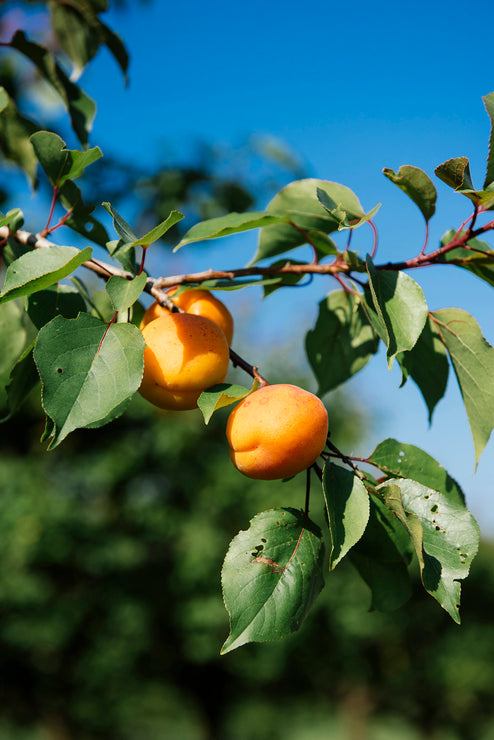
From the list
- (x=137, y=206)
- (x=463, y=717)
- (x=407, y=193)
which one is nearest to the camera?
(x=407, y=193)

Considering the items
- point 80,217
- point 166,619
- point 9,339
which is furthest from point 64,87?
point 166,619

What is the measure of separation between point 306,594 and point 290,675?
23.7 ft

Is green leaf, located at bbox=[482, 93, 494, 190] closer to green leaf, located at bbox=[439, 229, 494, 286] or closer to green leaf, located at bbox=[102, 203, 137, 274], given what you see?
green leaf, located at bbox=[439, 229, 494, 286]

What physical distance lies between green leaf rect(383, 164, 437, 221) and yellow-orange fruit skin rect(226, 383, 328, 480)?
0.86ft

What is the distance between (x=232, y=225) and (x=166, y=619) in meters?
5.98

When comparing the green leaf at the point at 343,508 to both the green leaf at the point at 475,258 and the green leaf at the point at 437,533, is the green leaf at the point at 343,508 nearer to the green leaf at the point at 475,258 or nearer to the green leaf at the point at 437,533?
the green leaf at the point at 437,533

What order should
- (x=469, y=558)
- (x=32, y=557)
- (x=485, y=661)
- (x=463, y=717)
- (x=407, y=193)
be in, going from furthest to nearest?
(x=463, y=717) < (x=485, y=661) < (x=32, y=557) < (x=407, y=193) < (x=469, y=558)

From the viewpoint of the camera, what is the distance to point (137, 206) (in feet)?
12.2

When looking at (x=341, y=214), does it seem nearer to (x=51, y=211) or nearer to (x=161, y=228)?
(x=161, y=228)

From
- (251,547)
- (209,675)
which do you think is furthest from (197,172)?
(209,675)

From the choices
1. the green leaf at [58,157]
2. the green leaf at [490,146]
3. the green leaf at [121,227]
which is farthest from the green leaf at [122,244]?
the green leaf at [490,146]

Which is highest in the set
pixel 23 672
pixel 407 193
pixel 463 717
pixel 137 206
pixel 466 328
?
pixel 407 193

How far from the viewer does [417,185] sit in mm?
657

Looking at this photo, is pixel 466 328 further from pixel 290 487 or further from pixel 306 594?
pixel 290 487
